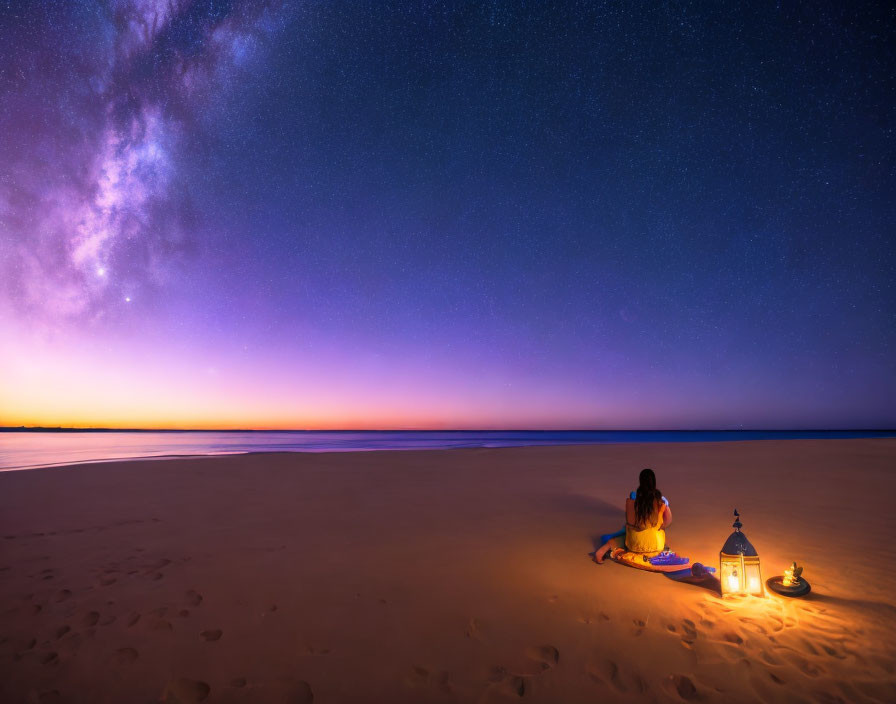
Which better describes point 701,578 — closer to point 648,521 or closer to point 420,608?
point 648,521

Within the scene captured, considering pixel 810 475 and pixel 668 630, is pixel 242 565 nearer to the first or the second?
pixel 668 630

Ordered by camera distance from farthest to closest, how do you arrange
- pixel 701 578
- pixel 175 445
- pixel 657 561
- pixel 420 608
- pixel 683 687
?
pixel 175 445 → pixel 657 561 → pixel 701 578 → pixel 420 608 → pixel 683 687

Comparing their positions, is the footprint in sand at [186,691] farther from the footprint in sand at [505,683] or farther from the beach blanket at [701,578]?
the beach blanket at [701,578]

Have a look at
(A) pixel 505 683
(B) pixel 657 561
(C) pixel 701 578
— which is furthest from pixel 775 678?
(B) pixel 657 561

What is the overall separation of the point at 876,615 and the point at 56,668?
306 inches

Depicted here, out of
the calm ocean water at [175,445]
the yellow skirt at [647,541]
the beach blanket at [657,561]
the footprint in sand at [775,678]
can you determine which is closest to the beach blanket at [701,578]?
the beach blanket at [657,561]

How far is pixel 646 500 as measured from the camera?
5.98 metres

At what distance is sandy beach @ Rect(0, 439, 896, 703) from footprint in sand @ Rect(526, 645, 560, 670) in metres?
0.03

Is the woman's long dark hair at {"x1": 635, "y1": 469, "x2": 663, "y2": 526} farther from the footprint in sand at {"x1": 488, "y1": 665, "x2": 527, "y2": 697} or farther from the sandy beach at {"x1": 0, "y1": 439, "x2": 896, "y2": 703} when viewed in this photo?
the footprint in sand at {"x1": 488, "y1": 665, "x2": 527, "y2": 697}

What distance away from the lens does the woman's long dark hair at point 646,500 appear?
5.95 m

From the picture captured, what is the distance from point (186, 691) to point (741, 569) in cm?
553

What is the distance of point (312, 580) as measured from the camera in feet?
17.9

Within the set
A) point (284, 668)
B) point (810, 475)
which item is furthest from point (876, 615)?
point (810, 475)

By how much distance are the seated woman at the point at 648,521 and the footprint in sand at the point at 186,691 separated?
192 inches
